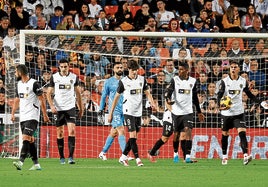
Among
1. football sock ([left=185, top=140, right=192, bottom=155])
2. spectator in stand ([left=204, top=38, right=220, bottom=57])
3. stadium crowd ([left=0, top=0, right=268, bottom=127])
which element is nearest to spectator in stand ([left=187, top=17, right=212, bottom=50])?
stadium crowd ([left=0, top=0, right=268, bottom=127])

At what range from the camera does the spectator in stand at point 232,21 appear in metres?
28.5

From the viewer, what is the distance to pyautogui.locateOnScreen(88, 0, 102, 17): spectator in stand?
93.5 ft

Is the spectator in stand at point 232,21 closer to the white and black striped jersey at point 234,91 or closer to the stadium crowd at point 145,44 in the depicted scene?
the stadium crowd at point 145,44

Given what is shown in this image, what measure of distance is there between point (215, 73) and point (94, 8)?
18.3ft

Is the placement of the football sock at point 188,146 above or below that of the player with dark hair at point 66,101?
below

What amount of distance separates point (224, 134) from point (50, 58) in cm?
560

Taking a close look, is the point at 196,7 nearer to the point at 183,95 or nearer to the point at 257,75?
the point at 257,75

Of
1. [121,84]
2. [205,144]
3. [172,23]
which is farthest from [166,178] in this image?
[172,23]

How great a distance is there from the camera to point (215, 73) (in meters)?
24.5

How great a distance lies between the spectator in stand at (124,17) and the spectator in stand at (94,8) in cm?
55

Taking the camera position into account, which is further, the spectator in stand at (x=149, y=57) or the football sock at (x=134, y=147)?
the spectator in stand at (x=149, y=57)

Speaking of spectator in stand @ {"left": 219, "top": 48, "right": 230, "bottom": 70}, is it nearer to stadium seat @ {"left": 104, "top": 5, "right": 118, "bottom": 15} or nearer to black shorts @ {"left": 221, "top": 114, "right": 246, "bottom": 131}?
black shorts @ {"left": 221, "top": 114, "right": 246, "bottom": 131}

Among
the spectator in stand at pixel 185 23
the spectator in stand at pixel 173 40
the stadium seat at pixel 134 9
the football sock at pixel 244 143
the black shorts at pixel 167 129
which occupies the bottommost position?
the football sock at pixel 244 143

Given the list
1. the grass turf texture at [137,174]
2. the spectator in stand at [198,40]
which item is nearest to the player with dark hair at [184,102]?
the grass turf texture at [137,174]
